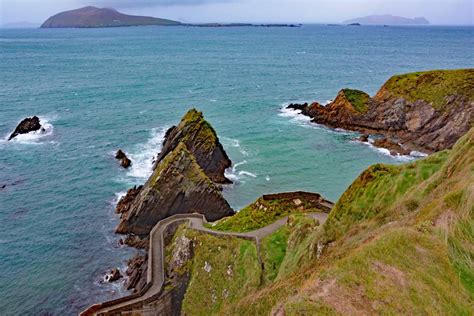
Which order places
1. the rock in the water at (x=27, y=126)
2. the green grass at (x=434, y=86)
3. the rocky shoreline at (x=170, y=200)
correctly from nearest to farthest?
the rocky shoreline at (x=170, y=200)
the green grass at (x=434, y=86)
the rock in the water at (x=27, y=126)

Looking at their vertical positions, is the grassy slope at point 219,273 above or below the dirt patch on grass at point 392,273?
below

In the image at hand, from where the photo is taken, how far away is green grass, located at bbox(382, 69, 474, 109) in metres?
64.9

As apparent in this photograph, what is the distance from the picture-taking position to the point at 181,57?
163750 mm

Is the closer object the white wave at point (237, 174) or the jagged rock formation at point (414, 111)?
the white wave at point (237, 174)

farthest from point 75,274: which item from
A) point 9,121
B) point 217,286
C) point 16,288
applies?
point 9,121

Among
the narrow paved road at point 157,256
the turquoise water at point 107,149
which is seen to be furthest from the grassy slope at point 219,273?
the turquoise water at point 107,149

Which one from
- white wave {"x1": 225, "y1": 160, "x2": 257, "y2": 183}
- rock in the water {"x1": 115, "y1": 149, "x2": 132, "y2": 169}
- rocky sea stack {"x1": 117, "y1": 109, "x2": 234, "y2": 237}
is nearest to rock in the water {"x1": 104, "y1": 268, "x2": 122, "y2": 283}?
rocky sea stack {"x1": 117, "y1": 109, "x2": 234, "y2": 237}

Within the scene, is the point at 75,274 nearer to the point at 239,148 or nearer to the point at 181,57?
the point at 239,148

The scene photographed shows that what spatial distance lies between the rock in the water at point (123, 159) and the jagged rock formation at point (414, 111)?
115 feet

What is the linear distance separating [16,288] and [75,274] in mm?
4307

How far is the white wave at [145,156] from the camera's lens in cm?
5134

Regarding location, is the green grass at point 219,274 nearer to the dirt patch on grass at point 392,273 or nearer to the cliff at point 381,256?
the cliff at point 381,256

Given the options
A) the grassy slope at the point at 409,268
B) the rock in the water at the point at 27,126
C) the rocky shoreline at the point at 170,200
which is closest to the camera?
the grassy slope at the point at 409,268

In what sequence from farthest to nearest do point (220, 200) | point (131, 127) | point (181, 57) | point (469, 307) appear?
point (181, 57), point (131, 127), point (220, 200), point (469, 307)
